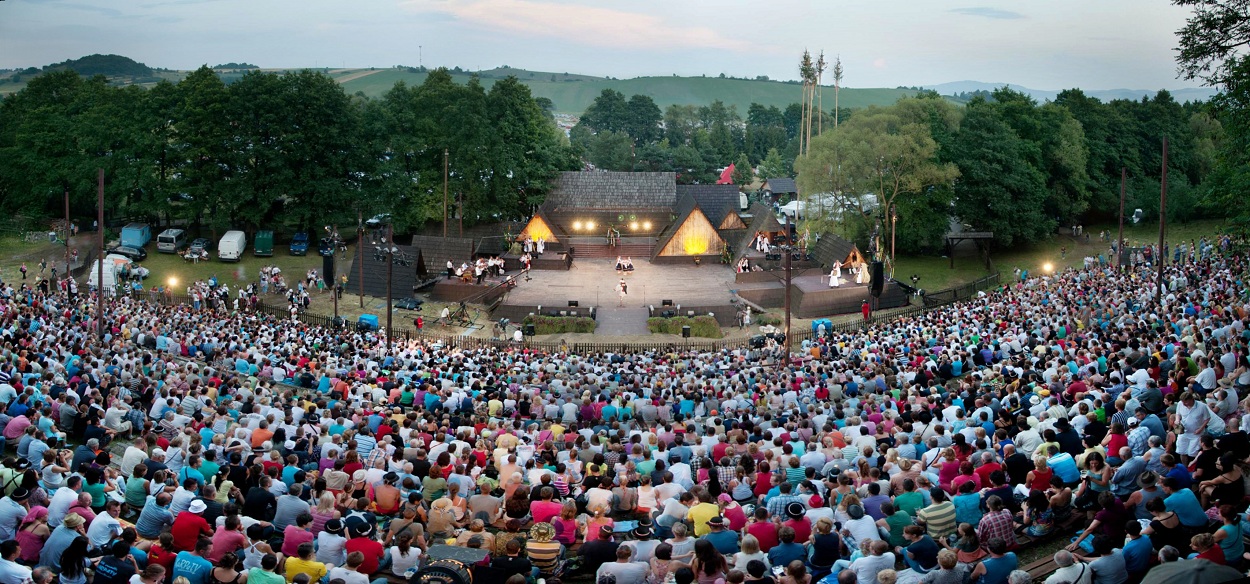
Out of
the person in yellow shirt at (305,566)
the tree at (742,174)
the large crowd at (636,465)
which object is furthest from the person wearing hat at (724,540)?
the tree at (742,174)

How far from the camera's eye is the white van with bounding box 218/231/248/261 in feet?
178

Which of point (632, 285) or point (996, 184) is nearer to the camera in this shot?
point (632, 285)

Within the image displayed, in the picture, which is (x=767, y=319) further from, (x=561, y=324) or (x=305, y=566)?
(x=305, y=566)

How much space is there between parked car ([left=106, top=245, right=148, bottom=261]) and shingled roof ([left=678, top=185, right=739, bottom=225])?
3017 centimetres

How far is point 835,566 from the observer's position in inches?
478

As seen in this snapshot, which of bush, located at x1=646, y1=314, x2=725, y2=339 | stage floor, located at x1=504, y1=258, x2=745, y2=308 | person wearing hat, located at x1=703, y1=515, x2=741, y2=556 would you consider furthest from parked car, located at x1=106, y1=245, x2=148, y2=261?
person wearing hat, located at x1=703, y1=515, x2=741, y2=556

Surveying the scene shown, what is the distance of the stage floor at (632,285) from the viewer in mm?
47484

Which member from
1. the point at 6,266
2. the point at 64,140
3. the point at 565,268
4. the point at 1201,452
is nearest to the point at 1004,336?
the point at 1201,452

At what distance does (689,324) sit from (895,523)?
30323 mm

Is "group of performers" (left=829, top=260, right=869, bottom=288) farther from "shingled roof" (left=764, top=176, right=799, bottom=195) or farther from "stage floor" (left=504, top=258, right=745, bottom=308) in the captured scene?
"shingled roof" (left=764, top=176, right=799, bottom=195)

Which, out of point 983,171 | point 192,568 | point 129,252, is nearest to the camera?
point 192,568

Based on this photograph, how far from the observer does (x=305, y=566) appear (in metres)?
11.9

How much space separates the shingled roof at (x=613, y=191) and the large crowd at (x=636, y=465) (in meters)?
38.3

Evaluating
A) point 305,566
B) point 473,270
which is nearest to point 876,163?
point 473,270
